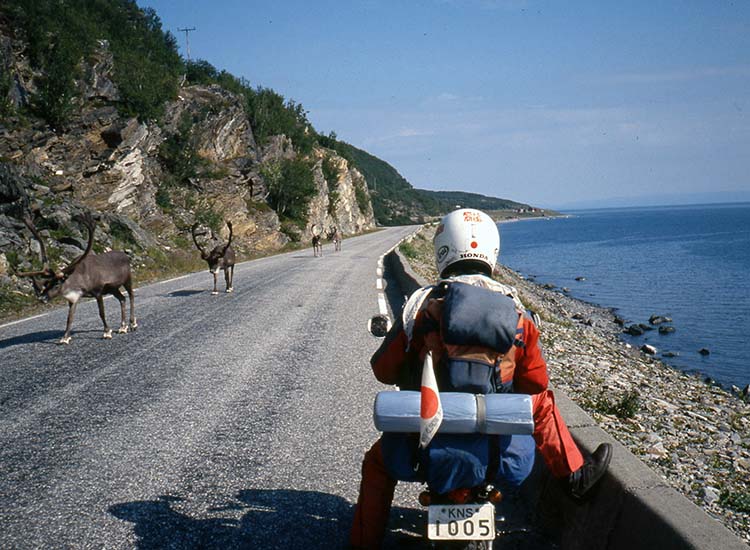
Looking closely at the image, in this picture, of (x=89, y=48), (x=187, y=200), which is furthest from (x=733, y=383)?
(x=89, y=48)

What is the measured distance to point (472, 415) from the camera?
2650mm

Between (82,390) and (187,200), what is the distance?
30658 millimetres

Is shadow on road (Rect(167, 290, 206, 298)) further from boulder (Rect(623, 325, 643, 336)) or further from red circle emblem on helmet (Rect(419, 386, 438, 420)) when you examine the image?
boulder (Rect(623, 325, 643, 336))

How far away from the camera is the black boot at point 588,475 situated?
316 centimetres

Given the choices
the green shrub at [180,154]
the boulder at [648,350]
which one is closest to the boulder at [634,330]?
the boulder at [648,350]

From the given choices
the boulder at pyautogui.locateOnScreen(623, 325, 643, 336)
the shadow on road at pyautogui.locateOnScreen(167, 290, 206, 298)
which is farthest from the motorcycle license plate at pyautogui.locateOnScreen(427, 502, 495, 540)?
the boulder at pyautogui.locateOnScreen(623, 325, 643, 336)

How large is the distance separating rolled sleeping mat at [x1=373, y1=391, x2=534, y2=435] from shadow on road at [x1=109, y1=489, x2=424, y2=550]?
1403mm

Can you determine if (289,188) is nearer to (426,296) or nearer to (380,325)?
(380,325)

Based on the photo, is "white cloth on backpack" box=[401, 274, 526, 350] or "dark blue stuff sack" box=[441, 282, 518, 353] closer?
"dark blue stuff sack" box=[441, 282, 518, 353]

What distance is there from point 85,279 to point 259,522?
6.74 metres

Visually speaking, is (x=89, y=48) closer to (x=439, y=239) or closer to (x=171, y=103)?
(x=171, y=103)

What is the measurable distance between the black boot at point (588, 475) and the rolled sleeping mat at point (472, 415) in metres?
0.72

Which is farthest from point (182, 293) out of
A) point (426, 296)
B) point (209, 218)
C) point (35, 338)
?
point (209, 218)

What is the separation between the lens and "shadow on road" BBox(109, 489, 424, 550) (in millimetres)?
3684
